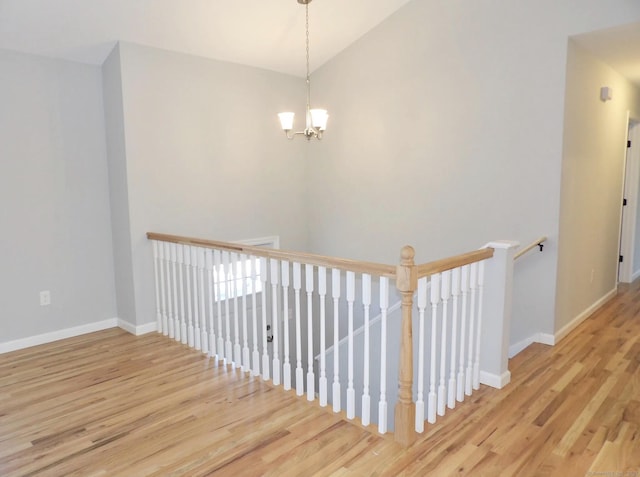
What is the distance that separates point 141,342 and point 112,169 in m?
1.61

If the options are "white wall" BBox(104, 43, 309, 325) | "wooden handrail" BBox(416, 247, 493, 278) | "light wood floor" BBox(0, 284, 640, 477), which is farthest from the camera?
"white wall" BBox(104, 43, 309, 325)

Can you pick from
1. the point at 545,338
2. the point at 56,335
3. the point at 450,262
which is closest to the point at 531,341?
the point at 545,338

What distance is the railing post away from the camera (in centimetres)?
274

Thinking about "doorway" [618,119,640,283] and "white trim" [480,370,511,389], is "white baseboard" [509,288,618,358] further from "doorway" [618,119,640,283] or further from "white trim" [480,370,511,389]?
"doorway" [618,119,640,283]

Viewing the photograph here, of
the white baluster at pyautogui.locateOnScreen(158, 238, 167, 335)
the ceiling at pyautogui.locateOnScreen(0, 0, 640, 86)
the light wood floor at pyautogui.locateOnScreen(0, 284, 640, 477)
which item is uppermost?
the ceiling at pyautogui.locateOnScreen(0, 0, 640, 86)

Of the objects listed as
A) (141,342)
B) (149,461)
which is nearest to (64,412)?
(149,461)

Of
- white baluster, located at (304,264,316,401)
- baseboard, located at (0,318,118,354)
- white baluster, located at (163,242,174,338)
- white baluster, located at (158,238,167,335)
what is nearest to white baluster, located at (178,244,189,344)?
white baluster, located at (163,242,174,338)

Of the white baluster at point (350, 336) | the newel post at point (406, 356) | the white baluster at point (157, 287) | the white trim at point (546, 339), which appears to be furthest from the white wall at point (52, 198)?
the white trim at point (546, 339)

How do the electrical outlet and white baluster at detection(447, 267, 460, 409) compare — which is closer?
white baluster at detection(447, 267, 460, 409)

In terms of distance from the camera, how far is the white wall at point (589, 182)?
11.8 ft

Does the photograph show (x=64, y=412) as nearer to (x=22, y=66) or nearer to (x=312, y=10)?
(x=22, y=66)

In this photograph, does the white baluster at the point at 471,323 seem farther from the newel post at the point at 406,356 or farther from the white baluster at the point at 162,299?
the white baluster at the point at 162,299

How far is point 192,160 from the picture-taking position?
14.1 ft

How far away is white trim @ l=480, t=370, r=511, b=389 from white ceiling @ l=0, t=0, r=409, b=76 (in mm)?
3435
